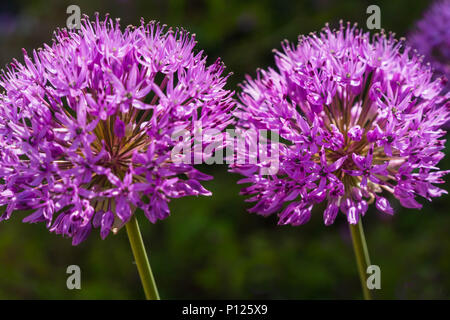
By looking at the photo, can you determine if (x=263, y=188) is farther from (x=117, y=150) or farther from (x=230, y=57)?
(x=230, y=57)

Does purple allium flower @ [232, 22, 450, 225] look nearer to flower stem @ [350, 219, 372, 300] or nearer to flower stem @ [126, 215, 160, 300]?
flower stem @ [350, 219, 372, 300]

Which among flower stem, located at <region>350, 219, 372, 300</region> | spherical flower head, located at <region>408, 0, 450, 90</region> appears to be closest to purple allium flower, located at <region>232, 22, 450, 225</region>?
flower stem, located at <region>350, 219, 372, 300</region>

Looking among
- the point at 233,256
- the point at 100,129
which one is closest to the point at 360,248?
the point at 100,129

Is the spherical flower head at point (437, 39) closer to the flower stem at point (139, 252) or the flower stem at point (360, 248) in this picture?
the flower stem at point (360, 248)

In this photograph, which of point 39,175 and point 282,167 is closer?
point 39,175

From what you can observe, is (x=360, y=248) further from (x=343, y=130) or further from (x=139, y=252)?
(x=139, y=252)
